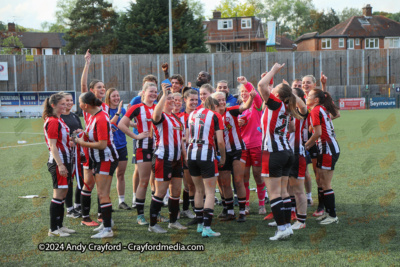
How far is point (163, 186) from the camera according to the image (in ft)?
19.8

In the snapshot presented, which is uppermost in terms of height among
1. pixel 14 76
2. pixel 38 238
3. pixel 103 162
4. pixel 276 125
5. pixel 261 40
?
pixel 261 40

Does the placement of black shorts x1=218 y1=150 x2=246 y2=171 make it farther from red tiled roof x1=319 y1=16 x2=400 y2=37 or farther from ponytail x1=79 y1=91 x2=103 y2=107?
red tiled roof x1=319 y1=16 x2=400 y2=37

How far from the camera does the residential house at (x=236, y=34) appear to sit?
2734 inches

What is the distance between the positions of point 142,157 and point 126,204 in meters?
1.48

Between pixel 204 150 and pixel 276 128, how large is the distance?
102cm

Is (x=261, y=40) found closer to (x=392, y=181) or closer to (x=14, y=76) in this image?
(x=14, y=76)

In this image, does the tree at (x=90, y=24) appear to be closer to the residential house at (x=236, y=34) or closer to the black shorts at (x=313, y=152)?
the residential house at (x=236, y=34)

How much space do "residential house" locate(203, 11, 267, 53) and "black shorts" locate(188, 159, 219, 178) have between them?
6484 centimetres

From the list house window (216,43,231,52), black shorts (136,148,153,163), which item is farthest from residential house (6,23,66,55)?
black shorts (136,148,153,163)

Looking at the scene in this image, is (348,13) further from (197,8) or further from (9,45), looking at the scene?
(9,45)

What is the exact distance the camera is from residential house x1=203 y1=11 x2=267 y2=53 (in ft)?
228

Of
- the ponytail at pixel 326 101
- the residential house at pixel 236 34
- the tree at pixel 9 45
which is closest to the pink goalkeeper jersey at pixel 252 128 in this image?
the ponytail at pixel 326 101

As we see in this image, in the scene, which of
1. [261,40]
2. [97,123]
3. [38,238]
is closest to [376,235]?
[97,123]

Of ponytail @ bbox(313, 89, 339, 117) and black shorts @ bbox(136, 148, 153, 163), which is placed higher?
ponytail @ bbox(313, 89, 339, 117)
